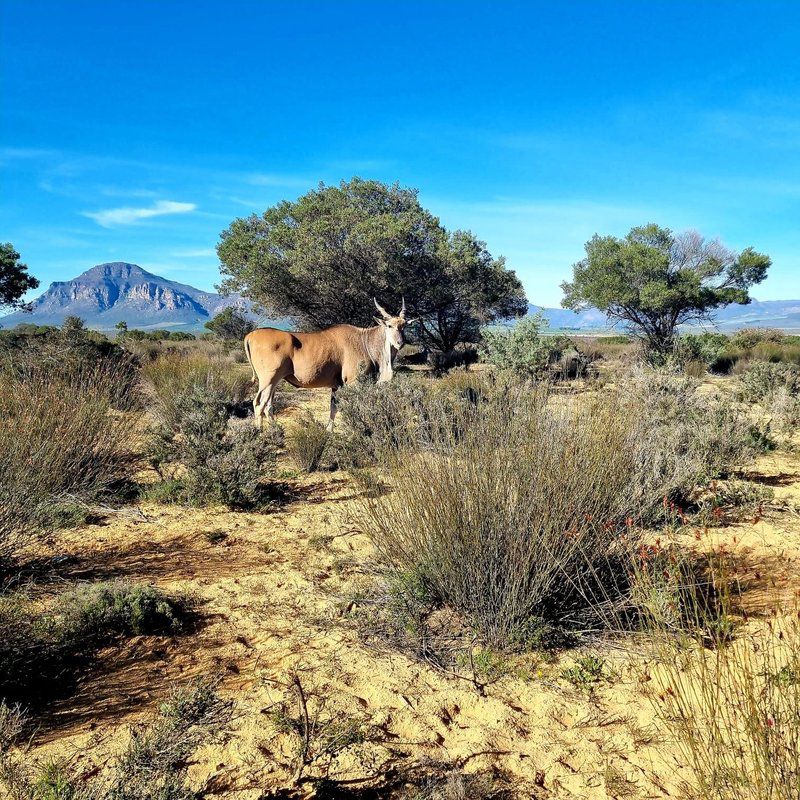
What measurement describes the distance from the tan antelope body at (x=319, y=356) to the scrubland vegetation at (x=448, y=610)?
348 centimetres

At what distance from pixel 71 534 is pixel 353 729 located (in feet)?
12.3

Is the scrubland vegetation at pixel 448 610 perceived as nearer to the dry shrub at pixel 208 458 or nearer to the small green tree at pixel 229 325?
the dry shrub at pixel 208 458

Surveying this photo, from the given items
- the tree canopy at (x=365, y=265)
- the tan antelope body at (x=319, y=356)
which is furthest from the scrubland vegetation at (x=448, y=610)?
the tree canopy at (x=365, y=265)

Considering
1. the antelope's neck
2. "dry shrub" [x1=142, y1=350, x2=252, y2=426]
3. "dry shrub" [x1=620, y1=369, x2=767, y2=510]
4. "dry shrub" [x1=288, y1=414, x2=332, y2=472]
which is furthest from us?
"dry shrub" [x1=142, y1=350, x2=252, y2=426]

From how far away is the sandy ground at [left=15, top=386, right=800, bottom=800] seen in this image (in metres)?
2.40

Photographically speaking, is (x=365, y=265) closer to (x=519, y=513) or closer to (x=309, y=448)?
(x=309, y=448)

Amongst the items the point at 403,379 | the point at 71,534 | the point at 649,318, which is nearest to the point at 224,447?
the point at 71,534

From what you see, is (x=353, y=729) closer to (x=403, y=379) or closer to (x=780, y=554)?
(x=780, y=554)

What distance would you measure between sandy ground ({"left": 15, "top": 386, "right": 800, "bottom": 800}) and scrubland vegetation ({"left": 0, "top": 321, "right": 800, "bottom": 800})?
0.02 m

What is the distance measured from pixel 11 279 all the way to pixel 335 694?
27.9m

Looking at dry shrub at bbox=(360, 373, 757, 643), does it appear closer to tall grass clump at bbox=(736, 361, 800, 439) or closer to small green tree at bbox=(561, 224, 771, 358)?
tall grass clump at bbox=(736, 361, 800, 439)

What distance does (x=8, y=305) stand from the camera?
2316 centimetres

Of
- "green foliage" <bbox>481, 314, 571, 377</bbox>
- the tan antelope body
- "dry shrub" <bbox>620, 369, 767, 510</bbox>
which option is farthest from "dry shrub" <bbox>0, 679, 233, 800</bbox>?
"green foliage" <bbox>481, 314, 571, 377</bbox>

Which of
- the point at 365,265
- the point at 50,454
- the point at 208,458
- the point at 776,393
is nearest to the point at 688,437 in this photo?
the point at 208,458
